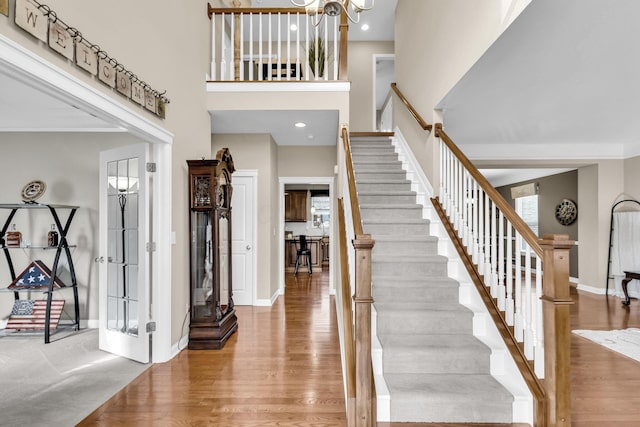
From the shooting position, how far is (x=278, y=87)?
13.5 ft

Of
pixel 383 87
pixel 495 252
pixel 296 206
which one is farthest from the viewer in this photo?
pixel 296 206

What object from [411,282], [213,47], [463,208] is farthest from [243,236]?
[463,208]

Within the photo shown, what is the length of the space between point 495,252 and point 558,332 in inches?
29.1

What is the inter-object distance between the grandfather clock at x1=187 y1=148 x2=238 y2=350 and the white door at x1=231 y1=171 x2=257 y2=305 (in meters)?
1.44

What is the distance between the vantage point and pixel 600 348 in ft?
11.0

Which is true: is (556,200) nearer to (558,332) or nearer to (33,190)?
(558,332)

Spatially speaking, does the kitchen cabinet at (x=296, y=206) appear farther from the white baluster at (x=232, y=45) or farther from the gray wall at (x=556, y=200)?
the gray wall at (x=556, y=200)

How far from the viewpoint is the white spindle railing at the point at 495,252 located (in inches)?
82.7

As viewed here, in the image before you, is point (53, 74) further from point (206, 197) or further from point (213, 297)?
point (213, 297)

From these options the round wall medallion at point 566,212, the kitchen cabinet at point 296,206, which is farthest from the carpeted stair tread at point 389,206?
the kitchen cabinet at point 296,206

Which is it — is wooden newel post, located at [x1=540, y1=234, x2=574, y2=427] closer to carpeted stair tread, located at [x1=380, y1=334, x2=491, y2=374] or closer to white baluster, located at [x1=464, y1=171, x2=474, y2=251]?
carpeted stair tread, located at [x1=380, y1=334, x2=491, y2=374]

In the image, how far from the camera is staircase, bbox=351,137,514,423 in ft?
6.89

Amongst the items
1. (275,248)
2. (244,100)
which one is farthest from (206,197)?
(275,248)

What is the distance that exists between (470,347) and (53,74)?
3.12 metres
